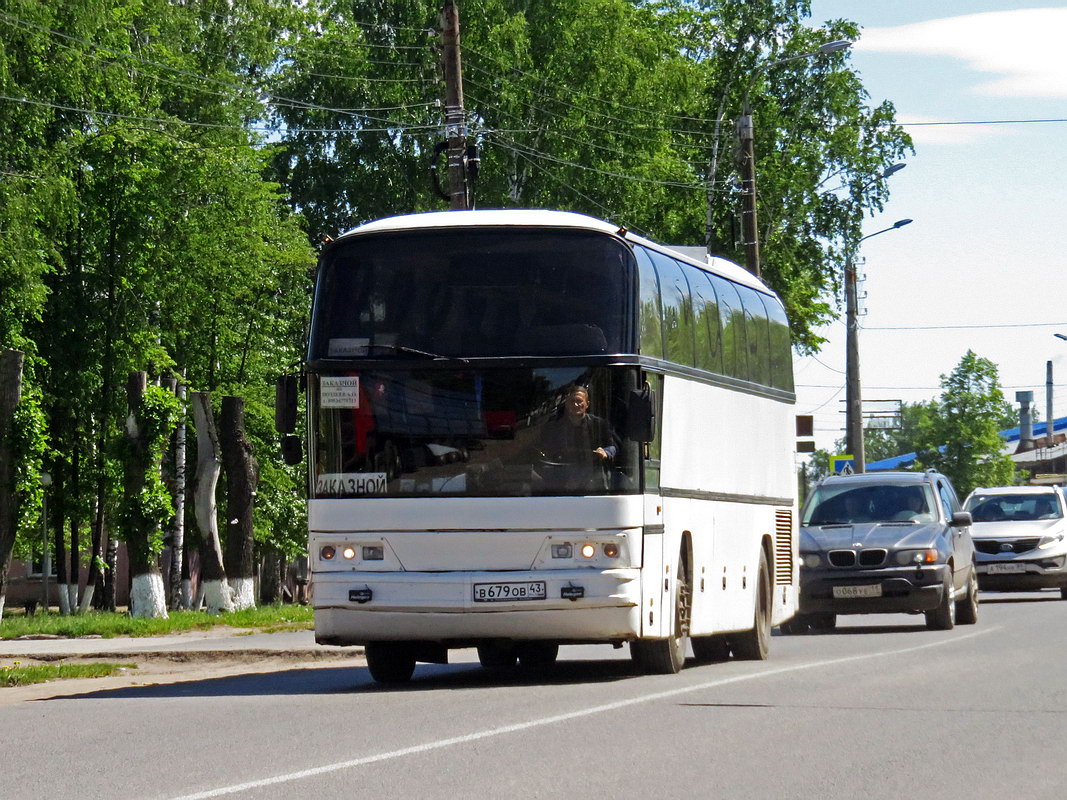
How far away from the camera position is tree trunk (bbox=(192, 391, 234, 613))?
103 feet

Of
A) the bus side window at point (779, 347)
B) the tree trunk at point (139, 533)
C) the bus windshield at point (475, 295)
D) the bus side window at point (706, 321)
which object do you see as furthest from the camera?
the tree trunk at point (139, 533)

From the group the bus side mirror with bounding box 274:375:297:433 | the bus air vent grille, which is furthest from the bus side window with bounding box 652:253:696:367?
the bus air vent grille

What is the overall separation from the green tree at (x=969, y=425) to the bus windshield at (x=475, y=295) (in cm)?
8060

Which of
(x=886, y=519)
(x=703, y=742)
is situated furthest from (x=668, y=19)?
(x=703, y=742)

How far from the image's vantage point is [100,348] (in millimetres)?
41031

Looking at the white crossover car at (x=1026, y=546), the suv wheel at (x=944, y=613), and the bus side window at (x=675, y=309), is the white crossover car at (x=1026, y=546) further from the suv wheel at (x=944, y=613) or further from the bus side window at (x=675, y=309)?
the bus side window at (x=675, y=309)

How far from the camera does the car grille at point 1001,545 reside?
31.9 metres

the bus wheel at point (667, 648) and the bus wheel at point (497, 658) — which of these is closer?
the bus wheel at point (667, 648)

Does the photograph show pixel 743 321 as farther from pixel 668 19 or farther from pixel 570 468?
pixel 668 19

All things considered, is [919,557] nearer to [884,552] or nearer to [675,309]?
[884,552]

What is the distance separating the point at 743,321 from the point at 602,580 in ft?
16.5

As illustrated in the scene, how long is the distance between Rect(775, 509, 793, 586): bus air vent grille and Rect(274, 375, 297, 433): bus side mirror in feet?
21.7

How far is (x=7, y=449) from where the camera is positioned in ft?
93.2

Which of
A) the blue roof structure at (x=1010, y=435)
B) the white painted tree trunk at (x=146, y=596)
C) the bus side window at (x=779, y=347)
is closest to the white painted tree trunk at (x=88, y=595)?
the white painted tree trunk at (x=146, y=596)
